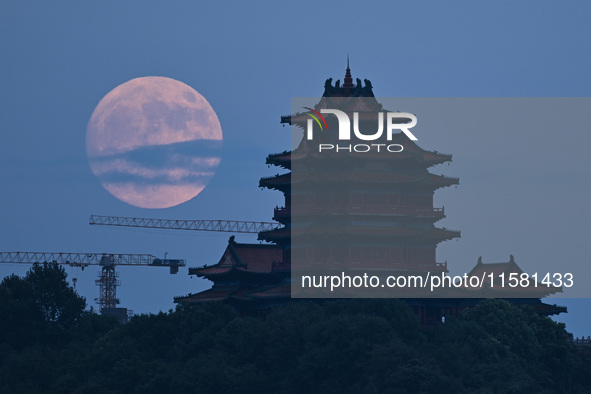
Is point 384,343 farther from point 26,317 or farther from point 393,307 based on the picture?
point 26,317

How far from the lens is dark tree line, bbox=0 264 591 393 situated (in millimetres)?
90750

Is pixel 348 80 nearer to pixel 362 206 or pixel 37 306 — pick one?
pixel 362 206

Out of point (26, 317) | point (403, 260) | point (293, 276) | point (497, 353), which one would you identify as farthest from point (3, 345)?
point (497, 353)

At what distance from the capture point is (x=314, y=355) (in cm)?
9175

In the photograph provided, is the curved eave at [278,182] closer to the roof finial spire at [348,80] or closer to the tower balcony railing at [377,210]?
the tower balcony railing at [377,210]

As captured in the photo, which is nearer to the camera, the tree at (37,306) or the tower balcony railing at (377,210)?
the tower balcony railing at (377,210)

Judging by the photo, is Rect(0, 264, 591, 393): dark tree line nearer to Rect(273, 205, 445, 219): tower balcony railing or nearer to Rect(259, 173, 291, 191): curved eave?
Rect(273, 205, 445, 219): tower balcony railing

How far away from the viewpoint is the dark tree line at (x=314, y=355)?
90.8 meters

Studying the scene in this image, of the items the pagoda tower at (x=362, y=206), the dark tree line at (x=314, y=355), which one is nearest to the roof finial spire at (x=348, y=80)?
the pagoda tower at (x=362, y=206)

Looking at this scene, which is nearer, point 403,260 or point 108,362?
point 108,362

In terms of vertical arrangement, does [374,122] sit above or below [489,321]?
above

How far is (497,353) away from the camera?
→ 9606cm

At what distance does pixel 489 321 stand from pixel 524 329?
9.13ft

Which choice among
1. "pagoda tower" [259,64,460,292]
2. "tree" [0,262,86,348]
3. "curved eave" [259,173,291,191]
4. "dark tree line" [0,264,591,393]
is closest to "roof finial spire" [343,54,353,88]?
"pagoda tower" [259,64,460,292]
